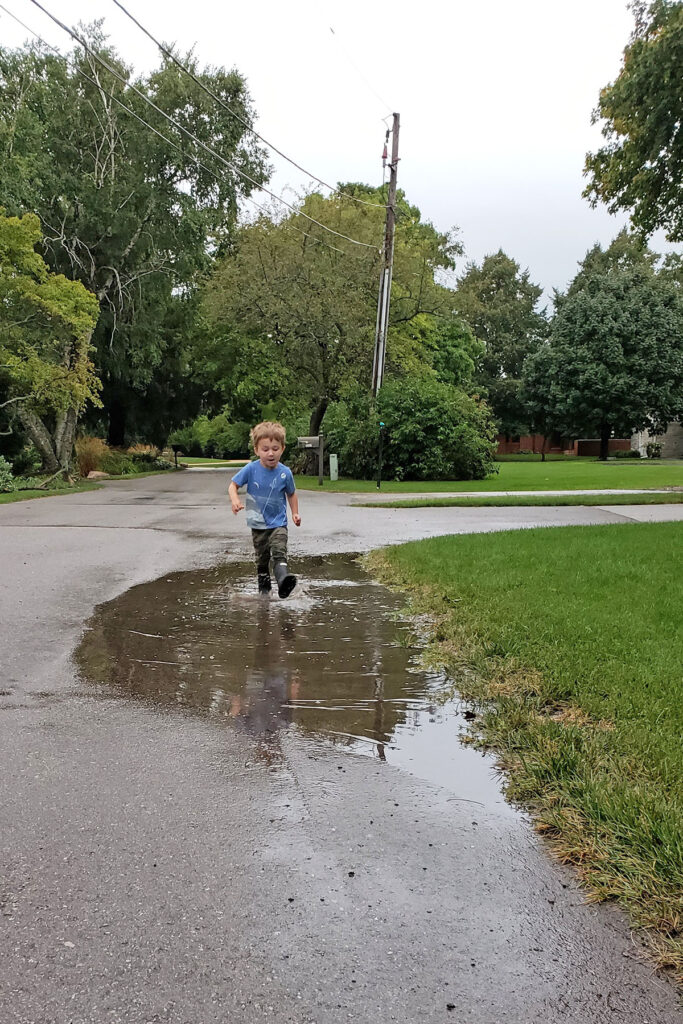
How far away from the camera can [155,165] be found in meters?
32.7

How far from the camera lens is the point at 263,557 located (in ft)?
26.6

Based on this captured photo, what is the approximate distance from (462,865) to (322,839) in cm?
52

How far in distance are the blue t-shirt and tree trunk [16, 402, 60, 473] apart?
70.8ft

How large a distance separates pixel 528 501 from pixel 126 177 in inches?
864

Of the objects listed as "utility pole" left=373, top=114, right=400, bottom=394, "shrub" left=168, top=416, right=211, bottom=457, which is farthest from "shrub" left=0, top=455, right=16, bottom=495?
"shrub" left=168, top=416, right=211, bottom=457

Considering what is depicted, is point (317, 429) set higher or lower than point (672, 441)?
higher

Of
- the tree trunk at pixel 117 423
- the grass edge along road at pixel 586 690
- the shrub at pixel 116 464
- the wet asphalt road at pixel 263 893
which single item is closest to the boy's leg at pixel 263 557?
the grass edge along road at pixel 586 690

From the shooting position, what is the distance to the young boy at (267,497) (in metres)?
7.77

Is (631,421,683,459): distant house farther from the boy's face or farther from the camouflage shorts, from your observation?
the boy's face

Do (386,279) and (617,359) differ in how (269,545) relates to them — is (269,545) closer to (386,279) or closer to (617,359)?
(386,279)

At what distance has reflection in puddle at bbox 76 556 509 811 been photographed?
4195 mm

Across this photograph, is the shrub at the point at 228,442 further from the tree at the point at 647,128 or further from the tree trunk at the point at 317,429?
the tree at the point at 647,128

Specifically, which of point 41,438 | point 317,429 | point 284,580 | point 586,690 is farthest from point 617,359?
point 586,690

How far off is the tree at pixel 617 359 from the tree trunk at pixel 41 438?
32.8m
